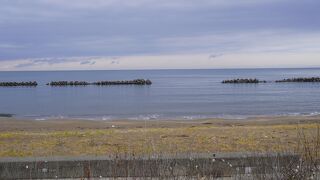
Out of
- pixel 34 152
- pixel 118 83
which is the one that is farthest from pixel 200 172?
pixel 118 83

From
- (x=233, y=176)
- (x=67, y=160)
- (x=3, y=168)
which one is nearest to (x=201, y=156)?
(x=233, y=176)

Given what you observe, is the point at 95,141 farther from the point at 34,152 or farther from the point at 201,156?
the point at 201,156

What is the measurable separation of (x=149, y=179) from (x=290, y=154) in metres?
2.01

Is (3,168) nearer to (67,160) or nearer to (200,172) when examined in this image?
(67,160)

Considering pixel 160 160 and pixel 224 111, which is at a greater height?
pixel 160 160

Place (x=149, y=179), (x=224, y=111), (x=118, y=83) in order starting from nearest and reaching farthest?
(x=149, y=179) → (x=224, y=111) → (x=118, y=83)

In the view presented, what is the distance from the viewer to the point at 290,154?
669 cm

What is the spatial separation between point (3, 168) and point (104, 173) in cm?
132

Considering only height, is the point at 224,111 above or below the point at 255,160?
below

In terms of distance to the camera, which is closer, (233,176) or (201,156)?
(233,176)

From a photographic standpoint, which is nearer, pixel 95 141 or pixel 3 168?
pixel 3 168

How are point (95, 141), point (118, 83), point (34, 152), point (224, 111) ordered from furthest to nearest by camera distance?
point (118, 83)
point (224, 111)
point (95, 141)
point (34, 152)

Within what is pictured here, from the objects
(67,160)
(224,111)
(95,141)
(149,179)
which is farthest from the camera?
(224,111)

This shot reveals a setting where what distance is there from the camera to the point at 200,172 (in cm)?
607
